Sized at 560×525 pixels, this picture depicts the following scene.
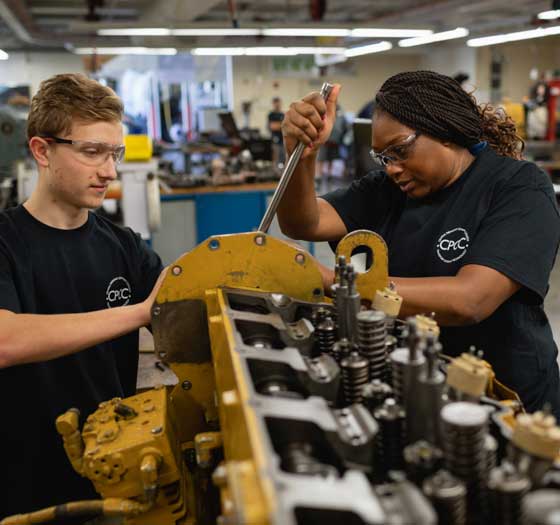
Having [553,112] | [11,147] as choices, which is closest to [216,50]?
[553,112]

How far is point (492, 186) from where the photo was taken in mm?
1312

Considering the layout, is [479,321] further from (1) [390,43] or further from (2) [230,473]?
(1) [390,43]

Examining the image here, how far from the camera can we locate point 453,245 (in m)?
1.33

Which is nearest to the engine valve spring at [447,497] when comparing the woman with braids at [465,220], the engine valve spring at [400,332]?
the engine valve spring at [400,332]

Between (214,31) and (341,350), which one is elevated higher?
(214,31)

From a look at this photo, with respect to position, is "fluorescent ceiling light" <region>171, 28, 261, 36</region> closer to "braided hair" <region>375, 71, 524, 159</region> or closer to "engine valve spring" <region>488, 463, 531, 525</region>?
"braided hair" <region>375, 71, 524, 159</region>

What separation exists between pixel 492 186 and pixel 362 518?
953 millimetres

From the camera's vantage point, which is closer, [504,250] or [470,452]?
[470,452]

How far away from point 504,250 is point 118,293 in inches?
33.3

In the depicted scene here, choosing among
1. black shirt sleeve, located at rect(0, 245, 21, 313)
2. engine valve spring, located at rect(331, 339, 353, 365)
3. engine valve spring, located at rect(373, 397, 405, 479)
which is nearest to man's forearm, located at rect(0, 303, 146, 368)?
black shirt sleeve, located at rect(0, 245, 21, 313)

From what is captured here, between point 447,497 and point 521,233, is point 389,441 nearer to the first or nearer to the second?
point 447,497

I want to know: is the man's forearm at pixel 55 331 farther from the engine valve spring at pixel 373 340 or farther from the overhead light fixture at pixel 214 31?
the overhead light fixture at pixel 214 31

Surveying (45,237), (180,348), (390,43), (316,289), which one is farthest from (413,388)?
(390,43)

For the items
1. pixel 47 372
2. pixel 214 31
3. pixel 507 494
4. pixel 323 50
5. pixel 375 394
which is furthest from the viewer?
pixel 323 50
